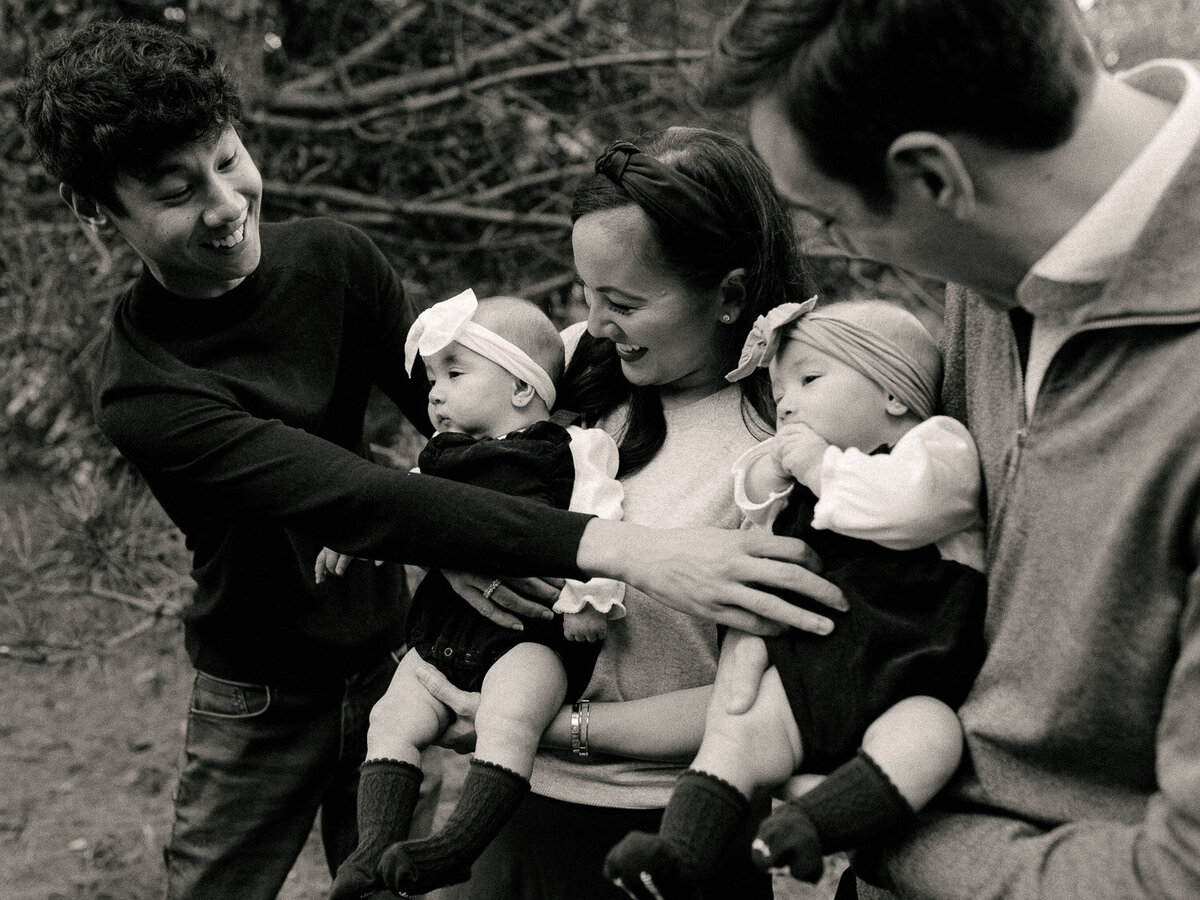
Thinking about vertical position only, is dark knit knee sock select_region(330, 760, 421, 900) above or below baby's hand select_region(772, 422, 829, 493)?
below

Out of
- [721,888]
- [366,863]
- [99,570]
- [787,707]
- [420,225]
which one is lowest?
[99,570]

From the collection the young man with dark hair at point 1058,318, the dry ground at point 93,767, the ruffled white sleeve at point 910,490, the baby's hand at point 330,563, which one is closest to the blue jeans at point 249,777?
the baby's hand at point 330,563

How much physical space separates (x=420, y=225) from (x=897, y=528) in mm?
4386

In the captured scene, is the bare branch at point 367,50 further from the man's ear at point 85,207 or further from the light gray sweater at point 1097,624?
the light gray sweater at point 1097,624

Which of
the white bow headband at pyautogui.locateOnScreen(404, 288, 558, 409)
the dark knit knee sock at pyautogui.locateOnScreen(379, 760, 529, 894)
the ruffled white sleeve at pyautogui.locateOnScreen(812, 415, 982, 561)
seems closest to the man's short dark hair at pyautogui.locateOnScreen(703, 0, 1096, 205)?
the ruffled white sleeve at pyautogui.locateOnScreen(812, 415, 982, 561)

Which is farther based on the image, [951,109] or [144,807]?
[144,807]

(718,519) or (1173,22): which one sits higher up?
A: (718,519)

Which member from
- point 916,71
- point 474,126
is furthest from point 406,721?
point 474,126

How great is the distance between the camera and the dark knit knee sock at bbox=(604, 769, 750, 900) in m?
1.45

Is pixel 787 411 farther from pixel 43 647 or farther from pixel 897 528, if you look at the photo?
pixel 43 647

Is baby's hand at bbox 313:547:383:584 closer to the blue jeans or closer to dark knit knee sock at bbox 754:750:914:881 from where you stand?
the blue jeans

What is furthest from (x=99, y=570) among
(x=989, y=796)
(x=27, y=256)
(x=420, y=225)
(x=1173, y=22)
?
(x=1173, y=22)

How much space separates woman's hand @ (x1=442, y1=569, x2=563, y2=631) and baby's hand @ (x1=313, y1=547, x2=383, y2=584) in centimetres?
30

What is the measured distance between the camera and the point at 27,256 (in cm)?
516
